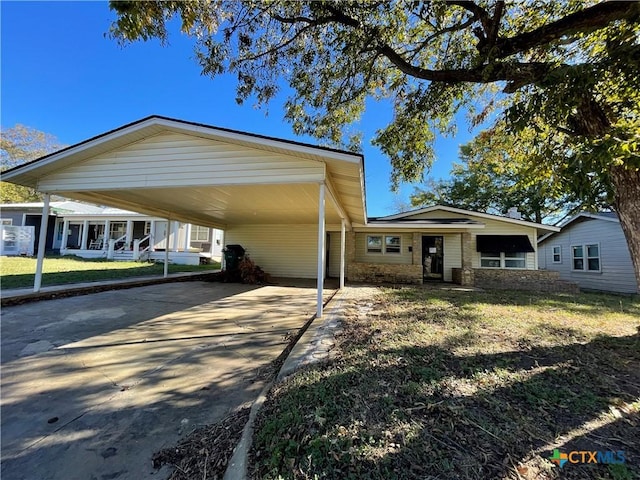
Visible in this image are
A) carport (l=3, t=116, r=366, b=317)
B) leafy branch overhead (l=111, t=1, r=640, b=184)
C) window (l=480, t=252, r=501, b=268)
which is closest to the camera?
leafy branch overhead (l=111, t=1, r=640, b=184)

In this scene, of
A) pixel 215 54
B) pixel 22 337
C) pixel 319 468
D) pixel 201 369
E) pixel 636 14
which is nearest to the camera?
pixel 319 468

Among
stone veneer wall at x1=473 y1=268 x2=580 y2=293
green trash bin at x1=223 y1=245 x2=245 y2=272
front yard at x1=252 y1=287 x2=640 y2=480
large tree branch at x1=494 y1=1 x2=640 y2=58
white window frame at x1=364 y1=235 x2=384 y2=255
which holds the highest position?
large tree branch at x1=494 y1=1 x2=640 y2=58

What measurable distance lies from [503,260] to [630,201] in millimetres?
10070

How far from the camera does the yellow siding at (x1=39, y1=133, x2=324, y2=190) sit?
536 cm

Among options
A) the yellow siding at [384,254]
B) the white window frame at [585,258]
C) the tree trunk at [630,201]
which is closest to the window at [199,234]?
the yellow siding at [384,254]

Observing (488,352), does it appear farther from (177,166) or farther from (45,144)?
(45,144)

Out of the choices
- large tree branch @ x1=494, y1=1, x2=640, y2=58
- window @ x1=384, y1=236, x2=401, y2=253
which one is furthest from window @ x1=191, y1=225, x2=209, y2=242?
large tree branch @ x1=494, y1=1, x2=640, y2=58

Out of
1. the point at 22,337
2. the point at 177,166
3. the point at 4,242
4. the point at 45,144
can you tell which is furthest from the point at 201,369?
the point at 45,144

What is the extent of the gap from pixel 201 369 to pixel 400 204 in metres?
30.6

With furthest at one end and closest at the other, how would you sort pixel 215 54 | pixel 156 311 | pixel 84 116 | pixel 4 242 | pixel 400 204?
pixel 400 204 → pixel 84 116 → pixel 4 242 → pixel 156 311 → pixel 215 54

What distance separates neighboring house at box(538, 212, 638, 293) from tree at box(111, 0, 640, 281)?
30.3ft

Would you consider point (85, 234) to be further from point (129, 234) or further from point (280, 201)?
point (280, 201)

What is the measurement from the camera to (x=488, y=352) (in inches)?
128

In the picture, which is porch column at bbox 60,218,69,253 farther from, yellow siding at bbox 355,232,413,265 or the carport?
yellow siding at bbox 355,232,413,265
